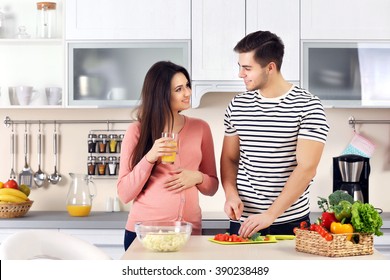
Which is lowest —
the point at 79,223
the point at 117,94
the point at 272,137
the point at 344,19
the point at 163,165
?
the point at 79,223

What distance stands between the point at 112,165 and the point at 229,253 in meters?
2.15

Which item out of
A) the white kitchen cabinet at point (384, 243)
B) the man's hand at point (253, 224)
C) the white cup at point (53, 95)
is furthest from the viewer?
the white cup at point (53, 95)

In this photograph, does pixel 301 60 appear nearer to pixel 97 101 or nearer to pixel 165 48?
pixel 165 48

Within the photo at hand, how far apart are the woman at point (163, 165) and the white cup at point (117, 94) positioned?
1.28 m

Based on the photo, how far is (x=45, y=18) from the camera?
14.1 feet

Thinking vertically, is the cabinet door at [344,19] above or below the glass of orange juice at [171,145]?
above

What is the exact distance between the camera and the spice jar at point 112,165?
4.38m

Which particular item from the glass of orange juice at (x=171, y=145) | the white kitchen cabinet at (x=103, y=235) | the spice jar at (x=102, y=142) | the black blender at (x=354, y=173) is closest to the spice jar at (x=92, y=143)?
the spice jar at (x=102, y=142)

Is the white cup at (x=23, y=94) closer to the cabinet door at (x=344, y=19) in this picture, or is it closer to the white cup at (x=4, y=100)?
the white cup at (x=4, y=100)

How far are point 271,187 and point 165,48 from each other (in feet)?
5.26

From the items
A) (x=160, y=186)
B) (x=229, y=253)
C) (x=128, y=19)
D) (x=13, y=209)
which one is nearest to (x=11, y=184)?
(x=13, y=209)

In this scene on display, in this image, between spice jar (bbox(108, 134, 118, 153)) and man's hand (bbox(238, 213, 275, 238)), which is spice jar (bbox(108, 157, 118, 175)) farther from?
man's hand (bbox(238, 213, 275, 238))

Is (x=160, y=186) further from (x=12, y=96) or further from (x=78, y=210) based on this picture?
(x=12, y=96)
